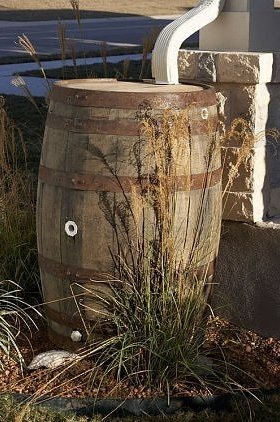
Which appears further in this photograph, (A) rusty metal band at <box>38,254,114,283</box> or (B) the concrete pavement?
(B) the concrete pavement

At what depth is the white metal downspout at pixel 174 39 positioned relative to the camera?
14.0ft

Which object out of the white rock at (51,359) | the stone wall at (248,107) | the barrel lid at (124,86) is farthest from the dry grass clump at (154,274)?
the stone wall at (248,107)

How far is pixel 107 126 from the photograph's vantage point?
371 centimetres

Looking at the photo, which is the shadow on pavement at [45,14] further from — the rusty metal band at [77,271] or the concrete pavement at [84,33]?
the rusty metal band at [77,271]

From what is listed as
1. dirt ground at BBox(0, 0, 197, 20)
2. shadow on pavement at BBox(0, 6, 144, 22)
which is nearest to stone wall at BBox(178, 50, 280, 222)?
shadow on pavement at BBox(0, 6, 144, 22)

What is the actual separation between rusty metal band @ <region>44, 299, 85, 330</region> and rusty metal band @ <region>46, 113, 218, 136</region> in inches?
33.2

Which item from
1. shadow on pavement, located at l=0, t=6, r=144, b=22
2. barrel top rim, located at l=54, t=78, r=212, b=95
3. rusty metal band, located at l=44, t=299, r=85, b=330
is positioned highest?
shadow on pavement, located at l=0, t=6, r=144, b=22

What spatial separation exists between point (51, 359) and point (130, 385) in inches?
14.9

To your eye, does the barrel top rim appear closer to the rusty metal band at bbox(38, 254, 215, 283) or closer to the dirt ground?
the rusty metal band at bbox(38, 254, 215, 283)

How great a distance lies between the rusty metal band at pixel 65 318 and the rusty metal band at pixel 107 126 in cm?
84

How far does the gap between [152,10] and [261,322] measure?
32.3 meters

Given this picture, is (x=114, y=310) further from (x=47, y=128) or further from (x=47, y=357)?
(x=47, y=128)

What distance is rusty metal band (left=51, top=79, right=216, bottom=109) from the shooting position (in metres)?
3.70

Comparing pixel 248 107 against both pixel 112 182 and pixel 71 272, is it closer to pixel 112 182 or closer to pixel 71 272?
pixel 112 182
